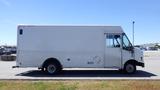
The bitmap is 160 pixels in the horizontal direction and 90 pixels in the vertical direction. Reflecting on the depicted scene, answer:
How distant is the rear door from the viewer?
1877 centimetres

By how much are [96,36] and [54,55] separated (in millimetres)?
2637

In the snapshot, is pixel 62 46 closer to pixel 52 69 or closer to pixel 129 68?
pixel 52 69

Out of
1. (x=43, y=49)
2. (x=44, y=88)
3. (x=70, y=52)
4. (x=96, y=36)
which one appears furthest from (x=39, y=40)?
(x=44, y=88)

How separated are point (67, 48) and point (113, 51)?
8.67ft

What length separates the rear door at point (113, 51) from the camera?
1877 centimetres

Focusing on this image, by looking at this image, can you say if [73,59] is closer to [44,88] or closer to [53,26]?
[53,26]

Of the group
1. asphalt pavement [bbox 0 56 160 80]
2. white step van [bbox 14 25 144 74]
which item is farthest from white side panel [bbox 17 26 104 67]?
asphalt pavement [bbox 0 56 160 80]

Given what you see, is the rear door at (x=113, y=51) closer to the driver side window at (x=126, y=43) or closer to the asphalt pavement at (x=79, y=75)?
the driver side window at (x=126, y=43)

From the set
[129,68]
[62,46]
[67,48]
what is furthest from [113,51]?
[62,46]

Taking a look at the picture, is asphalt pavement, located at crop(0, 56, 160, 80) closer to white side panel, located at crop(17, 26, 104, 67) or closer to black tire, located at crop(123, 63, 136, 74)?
black tire, located at crop(123, 63, 136, 74)

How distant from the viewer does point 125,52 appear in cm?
1888

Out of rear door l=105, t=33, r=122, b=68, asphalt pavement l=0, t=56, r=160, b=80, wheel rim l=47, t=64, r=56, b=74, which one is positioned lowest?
asphalt pavement l=0, t=56, r=160, b=80

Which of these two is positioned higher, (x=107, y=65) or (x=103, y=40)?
(x=103, y=40)

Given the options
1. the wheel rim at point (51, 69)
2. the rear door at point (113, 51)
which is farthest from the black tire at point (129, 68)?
the wheel rim at point (51, 69)
